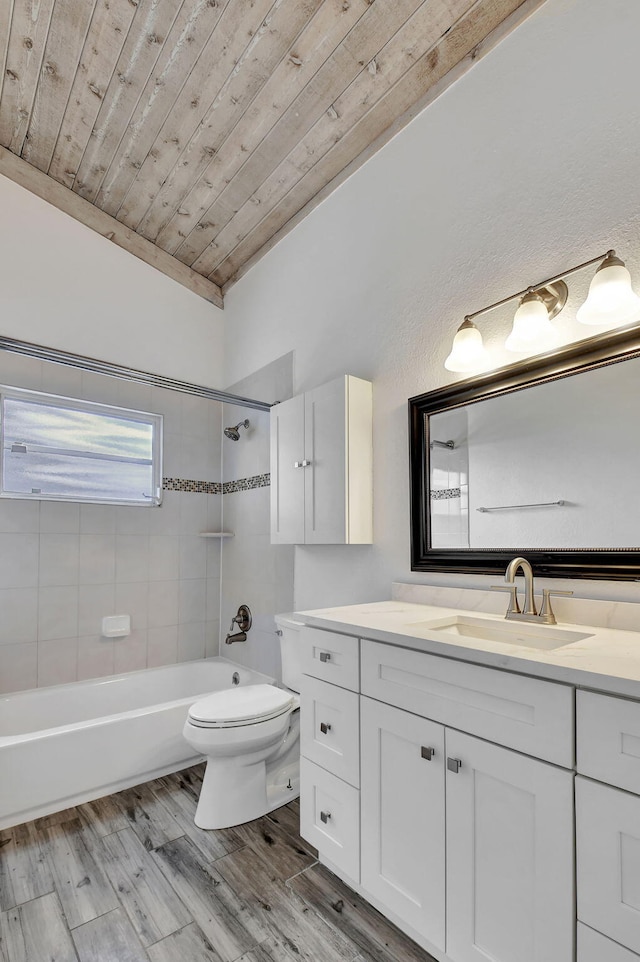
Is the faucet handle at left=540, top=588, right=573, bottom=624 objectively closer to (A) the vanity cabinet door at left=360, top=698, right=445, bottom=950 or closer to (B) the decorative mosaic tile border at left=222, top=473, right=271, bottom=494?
(A) the vanity cabinet door at left=360, top=698, right=445, bottom=950

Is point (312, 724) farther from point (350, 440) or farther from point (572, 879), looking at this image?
point (350, 440)

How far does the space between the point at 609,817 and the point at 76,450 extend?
281 cm

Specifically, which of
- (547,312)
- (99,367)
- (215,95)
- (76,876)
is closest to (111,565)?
(99,367)

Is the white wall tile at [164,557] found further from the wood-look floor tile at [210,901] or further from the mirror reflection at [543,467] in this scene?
the mirror reflection at [543,467]

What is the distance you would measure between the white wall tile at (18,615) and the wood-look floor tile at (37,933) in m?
1.28

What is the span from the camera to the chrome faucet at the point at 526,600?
143 cm

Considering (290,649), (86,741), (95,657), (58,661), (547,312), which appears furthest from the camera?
(95,657)

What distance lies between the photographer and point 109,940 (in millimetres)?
1402

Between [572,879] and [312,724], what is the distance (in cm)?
86

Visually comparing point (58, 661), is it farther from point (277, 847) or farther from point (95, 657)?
point (277, 847)

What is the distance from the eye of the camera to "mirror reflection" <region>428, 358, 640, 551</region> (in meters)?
1.39

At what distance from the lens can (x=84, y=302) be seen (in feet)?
9.39

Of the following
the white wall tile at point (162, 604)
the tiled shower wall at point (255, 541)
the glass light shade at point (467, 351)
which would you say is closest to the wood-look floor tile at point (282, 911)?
the tiled shower wall at point (255, 541)

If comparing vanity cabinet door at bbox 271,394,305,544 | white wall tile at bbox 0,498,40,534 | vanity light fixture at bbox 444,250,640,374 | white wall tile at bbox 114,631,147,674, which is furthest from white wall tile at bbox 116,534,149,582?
vanity light fixture at bbox 444,250,640,374
